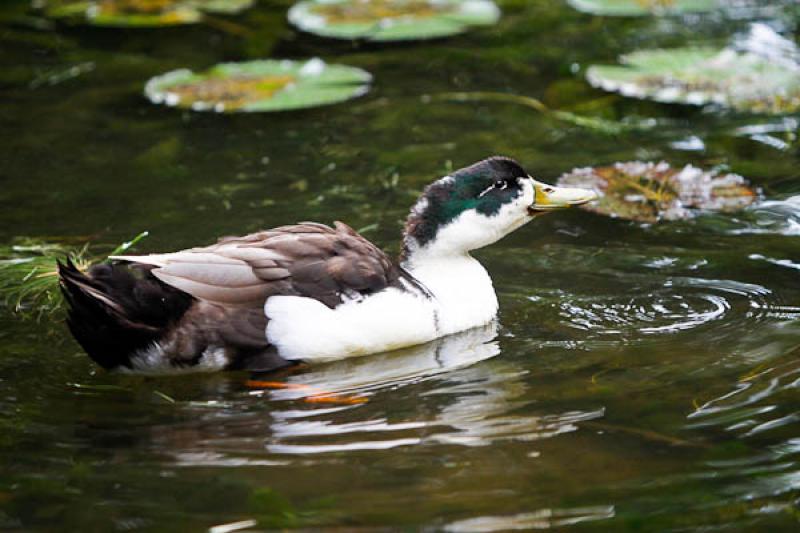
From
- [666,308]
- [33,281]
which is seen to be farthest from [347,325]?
[33,281]

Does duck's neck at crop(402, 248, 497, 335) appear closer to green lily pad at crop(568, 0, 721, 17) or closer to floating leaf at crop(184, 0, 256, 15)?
green lily pad at crop(568, 0, 721, 17)

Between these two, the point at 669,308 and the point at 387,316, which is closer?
the point at 387,316

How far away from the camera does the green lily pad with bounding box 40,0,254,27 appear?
474 inches

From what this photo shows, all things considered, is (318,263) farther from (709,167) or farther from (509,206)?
(709,167)

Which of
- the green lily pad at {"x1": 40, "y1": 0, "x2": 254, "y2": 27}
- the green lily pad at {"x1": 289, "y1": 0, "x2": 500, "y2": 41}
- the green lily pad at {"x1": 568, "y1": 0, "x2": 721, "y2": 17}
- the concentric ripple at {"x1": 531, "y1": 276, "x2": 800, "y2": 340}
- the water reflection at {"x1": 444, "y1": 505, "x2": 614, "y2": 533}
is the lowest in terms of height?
the concentric ripple at {"x1": 531, "y1": 276, "x2": 800, "y2": 340}

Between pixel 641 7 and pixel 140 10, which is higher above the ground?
pixel 641 7

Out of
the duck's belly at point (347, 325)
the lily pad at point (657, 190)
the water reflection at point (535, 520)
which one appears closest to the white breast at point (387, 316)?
the duck's belly at point (347, 325)

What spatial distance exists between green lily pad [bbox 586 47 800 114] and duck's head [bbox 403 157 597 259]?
3049 millimetres

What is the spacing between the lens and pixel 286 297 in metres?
6.15

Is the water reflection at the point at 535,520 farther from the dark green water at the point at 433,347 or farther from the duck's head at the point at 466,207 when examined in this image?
the duck's head at the point at 466,207

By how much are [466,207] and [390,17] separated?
5.07 metres

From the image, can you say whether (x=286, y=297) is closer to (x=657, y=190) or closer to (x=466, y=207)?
(x=466, y=207)

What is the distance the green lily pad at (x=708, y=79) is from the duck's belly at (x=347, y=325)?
12.4ft

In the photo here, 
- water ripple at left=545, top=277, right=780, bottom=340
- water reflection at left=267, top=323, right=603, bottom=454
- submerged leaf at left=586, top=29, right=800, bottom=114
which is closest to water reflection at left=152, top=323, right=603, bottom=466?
water reflection at left=267, top=323, right=603, bottom=454
